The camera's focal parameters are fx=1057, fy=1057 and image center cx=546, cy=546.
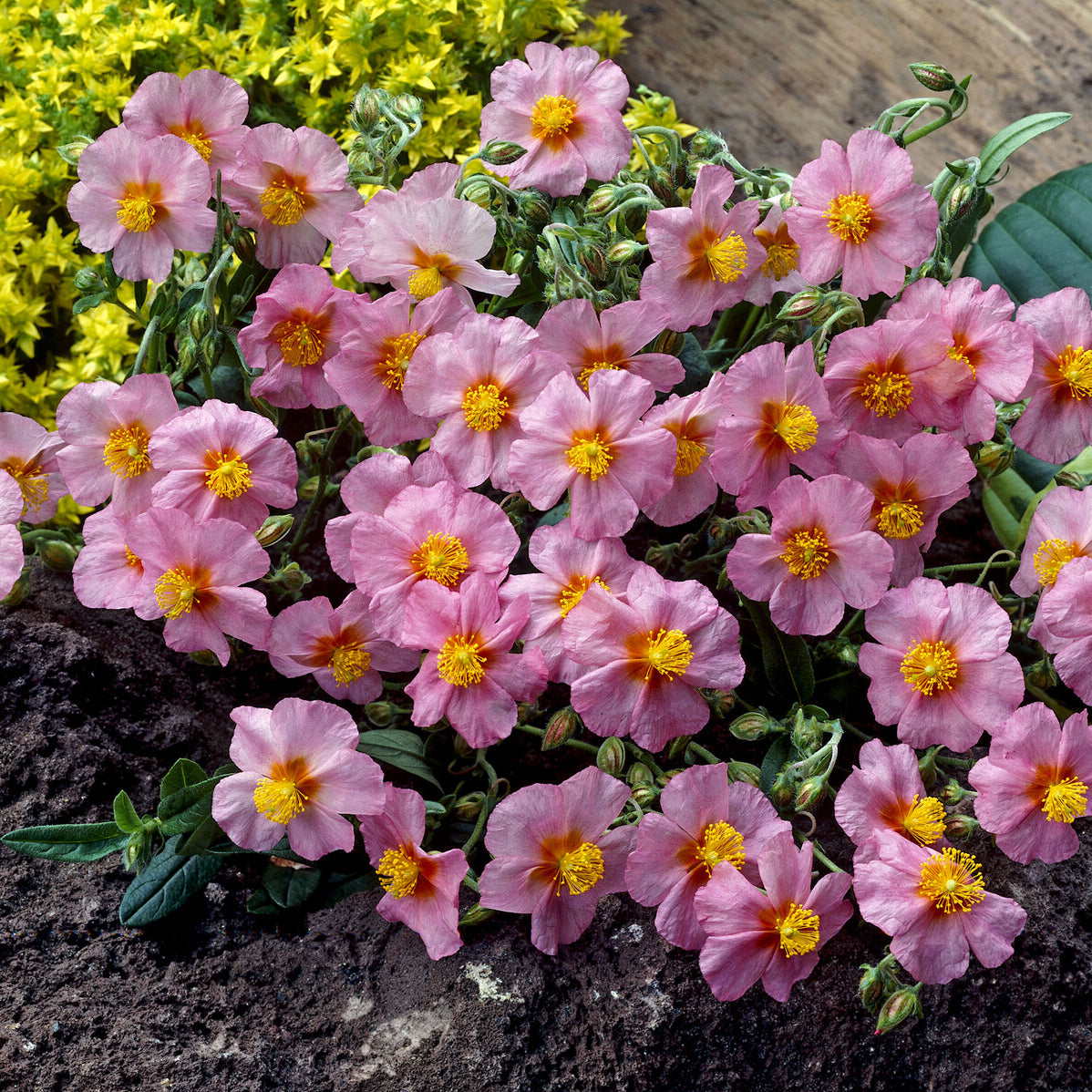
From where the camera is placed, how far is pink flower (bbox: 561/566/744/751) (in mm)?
891

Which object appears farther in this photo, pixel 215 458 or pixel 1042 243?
pixel 1042 243

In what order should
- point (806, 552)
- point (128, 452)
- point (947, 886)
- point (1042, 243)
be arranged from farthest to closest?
point (1042, 243)
point (128, 452)
point (806, 552)
point (947, 886)

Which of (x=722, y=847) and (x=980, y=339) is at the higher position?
(x=980, y=339)

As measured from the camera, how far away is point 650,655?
892mm

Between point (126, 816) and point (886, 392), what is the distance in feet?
2.70

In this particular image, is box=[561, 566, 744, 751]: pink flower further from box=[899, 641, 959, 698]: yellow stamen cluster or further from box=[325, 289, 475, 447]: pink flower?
box=[325, 289, 475, 447]: pink flower

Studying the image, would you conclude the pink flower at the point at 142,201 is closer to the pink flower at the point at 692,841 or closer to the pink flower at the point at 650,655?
the pink flower at the point at 650,655

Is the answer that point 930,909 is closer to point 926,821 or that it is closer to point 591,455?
point 926,821

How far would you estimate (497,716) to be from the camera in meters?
0.93

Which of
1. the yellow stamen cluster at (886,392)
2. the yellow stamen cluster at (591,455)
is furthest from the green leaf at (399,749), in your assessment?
the yellow stamen cluster at (886,392)

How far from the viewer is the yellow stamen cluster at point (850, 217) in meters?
1.03

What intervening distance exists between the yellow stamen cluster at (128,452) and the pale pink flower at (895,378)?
678 mm

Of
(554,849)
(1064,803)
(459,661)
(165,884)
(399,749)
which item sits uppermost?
(1064,803)

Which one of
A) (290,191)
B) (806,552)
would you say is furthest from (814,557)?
(290,191)
